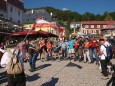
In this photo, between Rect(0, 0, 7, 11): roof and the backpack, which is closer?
the backpack

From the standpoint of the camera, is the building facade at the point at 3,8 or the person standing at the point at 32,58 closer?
the person standing at the point at 32,58

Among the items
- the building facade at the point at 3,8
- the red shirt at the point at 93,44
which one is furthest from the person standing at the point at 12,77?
the building facade at the point at 3,8

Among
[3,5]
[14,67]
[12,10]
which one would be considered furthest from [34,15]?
[14,67]

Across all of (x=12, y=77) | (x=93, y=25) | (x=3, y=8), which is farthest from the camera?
(x=93, y=25)

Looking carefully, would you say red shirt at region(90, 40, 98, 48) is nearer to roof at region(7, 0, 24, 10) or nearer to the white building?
the white building

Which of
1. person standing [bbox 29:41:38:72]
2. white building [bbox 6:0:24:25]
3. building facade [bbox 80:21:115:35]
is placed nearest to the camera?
person standing [bbox 29:41:38:72]

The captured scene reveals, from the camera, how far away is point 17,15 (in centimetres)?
5806

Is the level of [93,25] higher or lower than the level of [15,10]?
lower

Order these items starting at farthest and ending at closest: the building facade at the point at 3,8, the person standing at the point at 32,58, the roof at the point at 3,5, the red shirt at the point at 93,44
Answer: the roof at the point at 3,5
the building facade at the point at 3,8
the red shirt at the point at 93,44
the person standing at the point at 32,58

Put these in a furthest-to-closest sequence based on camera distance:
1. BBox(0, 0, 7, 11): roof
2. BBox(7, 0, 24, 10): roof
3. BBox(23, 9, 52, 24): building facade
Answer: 1. BBox(23, 9, 52, 24): building facade
2. BBox(7, 0, 24, 10): roof
3. BBox(0, 0, 7, 11): roof

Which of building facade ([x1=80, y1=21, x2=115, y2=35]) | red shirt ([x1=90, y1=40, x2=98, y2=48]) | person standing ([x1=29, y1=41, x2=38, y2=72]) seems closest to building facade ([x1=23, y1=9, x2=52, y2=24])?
building facade ([x1=80, y1=21, x2=115, y2=35])

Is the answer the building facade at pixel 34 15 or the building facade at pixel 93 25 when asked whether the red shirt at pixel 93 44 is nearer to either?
the building facade at pixel 34 15

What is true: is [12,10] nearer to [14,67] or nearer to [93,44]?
[93,44]

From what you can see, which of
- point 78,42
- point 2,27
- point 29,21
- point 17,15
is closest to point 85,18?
point 29,21
